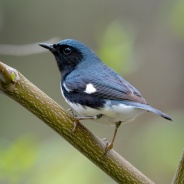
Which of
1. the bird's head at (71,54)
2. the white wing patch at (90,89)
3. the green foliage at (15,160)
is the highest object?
the bird's head at (71,54)

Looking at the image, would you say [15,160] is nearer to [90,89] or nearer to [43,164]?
[43,164]

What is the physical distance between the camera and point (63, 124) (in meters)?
2.91

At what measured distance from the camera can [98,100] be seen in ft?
11.1

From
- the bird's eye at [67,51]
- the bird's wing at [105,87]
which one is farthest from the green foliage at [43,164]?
the bird's eye at [67,51]

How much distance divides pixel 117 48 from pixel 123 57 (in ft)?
0.26

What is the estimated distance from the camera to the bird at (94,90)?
333 cm

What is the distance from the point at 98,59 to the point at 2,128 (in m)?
2.74

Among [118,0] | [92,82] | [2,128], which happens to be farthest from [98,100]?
[118,0]

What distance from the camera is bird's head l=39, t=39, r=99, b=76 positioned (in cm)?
402

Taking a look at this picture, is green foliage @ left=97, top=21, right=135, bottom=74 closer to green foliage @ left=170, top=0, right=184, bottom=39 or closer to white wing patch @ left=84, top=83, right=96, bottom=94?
white wing patch @ left=84, top=83, right=96, bottom=94

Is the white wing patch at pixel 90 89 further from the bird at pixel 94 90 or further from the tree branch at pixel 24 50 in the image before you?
the tree branch at pixel 24 50

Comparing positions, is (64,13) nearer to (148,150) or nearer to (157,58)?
(157,58)

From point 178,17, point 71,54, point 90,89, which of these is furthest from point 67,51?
point 178,17

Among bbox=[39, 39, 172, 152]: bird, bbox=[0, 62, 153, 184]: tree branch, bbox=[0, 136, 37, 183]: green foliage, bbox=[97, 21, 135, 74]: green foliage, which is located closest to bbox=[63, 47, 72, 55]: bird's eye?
bbox=[39, 39, 172, 152]: bird
